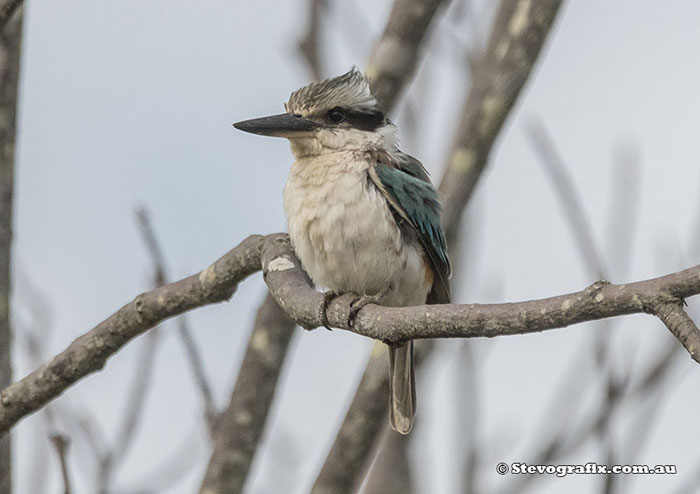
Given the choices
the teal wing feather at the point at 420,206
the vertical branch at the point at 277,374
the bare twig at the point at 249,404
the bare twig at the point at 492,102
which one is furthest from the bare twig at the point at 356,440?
the bare twig at the point at 492,102

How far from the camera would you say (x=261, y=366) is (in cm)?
475

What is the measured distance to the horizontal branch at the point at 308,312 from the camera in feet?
7.42

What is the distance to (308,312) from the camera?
11.2 feet

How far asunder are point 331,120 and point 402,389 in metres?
1.26

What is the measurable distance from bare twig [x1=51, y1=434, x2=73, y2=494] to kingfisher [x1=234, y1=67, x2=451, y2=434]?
114 cm

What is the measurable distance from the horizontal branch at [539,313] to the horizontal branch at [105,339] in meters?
0.74

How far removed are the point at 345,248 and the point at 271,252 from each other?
39 centimetres

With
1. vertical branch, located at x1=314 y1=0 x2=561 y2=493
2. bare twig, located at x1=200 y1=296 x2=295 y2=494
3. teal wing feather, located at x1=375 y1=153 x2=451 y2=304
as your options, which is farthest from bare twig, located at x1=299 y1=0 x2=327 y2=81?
bare twig, located at x1=200 y1=296 x2=295 y2=494

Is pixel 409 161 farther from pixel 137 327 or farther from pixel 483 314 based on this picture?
pixel 483 314

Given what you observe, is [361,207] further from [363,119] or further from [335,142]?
[363,119]

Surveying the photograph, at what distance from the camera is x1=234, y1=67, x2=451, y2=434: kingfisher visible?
4.17 m

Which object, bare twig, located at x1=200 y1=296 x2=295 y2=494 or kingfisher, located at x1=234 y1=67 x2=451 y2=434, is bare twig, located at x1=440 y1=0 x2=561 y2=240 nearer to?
kingfisher, located at x1=234 y1=67 x2=451 y2=434

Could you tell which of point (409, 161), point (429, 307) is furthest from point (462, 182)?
point (429, 307)

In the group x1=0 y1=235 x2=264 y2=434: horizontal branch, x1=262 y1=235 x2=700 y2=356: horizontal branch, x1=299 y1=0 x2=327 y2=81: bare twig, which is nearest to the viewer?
x1=262 y1=235 x2=700 y2=356: horizontal branch
